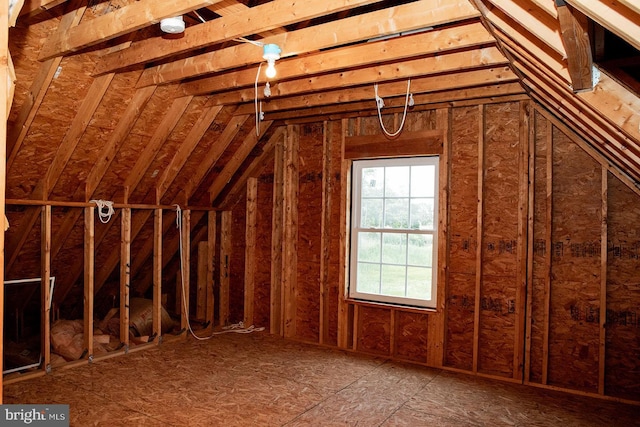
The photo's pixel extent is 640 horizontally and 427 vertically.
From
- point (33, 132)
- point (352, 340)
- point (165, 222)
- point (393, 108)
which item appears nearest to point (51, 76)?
point (33, 132)

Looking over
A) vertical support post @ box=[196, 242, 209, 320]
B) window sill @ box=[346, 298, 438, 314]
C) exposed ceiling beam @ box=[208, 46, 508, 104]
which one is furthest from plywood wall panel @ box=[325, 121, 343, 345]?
vertical support post @ box=[196, 242, 209, 320]

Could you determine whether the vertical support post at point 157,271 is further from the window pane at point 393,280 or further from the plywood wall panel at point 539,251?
the plywood wall panel at point 539,251

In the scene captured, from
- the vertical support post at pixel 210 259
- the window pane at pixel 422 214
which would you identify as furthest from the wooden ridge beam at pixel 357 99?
the vertical support post at pixel 210 259

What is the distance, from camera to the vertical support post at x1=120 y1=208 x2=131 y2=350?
4793 mm

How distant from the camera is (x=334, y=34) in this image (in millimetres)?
2852

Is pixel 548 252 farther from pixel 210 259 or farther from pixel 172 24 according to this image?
pixel 210 259

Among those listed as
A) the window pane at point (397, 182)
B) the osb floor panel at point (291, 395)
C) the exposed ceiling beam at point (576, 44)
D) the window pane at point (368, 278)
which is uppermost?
the exposed ceiling beam at point (576, 44)

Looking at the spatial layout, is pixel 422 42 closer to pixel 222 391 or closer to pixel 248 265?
pixel 222 391

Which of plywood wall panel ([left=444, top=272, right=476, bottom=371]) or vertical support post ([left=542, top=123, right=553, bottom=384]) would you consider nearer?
vertical support post ([left=542, top=123, right=553, bottom=384])

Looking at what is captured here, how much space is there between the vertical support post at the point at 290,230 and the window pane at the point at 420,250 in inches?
58.5

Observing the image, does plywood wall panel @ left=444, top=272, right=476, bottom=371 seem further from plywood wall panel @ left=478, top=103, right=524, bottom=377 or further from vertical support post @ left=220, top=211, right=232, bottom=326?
vertical support post @ left=220, top=211, right=232, bottom=326

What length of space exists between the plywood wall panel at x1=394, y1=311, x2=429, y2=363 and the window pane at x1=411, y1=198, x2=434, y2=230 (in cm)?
90

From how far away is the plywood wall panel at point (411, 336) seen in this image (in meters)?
4.68

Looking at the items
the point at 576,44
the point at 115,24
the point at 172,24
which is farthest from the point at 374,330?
the point at 576,44
